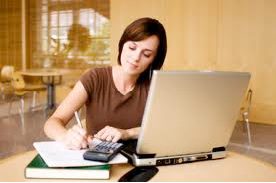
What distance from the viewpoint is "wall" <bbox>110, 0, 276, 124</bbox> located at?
211 inches

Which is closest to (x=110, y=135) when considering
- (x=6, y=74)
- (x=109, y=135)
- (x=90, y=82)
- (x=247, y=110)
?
(x=109, y=135)

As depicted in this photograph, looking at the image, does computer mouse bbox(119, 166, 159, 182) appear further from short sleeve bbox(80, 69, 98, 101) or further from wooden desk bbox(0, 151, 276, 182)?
short sleeve bbox(80, 69, 98, 101)

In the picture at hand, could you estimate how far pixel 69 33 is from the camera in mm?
7938

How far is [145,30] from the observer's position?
4.65ft

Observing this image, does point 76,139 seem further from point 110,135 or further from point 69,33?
point 69,33

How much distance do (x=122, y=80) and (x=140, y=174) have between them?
67cm

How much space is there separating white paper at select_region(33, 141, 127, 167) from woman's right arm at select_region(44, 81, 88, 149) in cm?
3

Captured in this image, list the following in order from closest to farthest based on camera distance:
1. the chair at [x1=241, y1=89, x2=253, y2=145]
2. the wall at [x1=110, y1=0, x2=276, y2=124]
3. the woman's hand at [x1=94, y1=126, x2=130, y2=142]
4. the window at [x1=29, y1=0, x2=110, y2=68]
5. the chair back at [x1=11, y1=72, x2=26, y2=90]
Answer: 1. the woman's hand at [x1=94, y1=126, x2=130, y2=142]
2. the chair at [x1=241, y1=89, x2=253, y2=145]
3. the wall at [x1=110, y1=0, x2=276, y2=124]
4. the chair back at [x1=11, y1=72, x2=26, y2=90]
5. the window at [x1=29, y1=0, x2=110, y2=68]

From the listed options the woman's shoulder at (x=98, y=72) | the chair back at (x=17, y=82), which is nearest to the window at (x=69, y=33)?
the chair back at (x=17, y=82)

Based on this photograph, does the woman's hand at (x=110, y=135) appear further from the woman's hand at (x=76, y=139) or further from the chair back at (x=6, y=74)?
the chair back at (x=6, y=74)

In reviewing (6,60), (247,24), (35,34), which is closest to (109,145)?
(247,24)

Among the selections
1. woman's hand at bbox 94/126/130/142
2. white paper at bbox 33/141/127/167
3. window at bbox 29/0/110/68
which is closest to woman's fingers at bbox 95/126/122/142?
woman's hand at bbox 94/126/130/142

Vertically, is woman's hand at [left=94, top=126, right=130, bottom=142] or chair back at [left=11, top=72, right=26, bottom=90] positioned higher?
woman's hand at [left=94, top=126, right=130, bottom=142]

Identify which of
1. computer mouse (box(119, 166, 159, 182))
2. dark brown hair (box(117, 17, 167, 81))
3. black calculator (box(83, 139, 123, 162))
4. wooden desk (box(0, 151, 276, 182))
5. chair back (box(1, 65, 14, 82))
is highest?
dark brown hair (box(117, 17, 167, 81))
